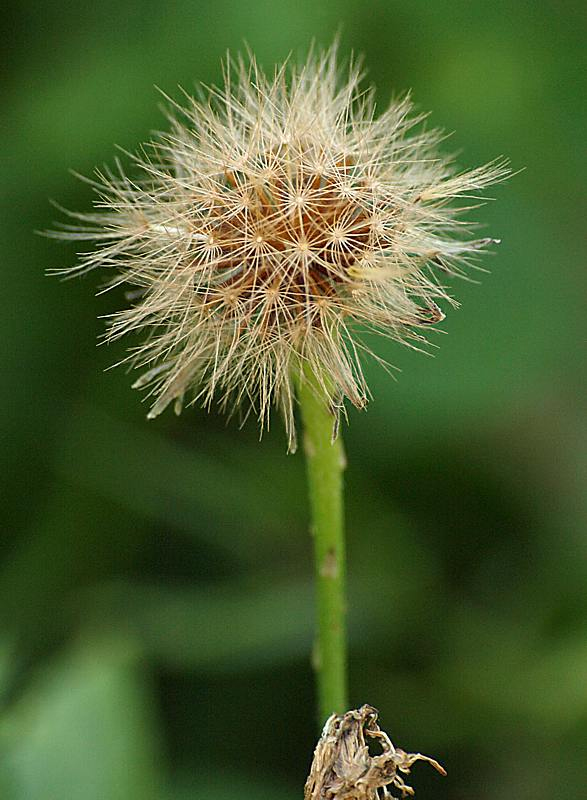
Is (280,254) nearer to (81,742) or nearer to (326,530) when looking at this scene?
(326,530)

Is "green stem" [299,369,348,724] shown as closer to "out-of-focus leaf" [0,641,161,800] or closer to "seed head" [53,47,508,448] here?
"seed head" [53,47,508,448]

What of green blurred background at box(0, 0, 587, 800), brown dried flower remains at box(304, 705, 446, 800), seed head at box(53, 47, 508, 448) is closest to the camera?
brown dried flower remains at box(304, 705, 446, 800)

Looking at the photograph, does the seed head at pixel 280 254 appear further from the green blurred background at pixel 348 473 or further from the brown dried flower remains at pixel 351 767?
the green blurred background at pixel 348 473

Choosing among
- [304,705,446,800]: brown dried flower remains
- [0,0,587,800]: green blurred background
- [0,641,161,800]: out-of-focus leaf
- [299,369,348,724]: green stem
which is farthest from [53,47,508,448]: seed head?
[0,0,587,800]: green blurred background

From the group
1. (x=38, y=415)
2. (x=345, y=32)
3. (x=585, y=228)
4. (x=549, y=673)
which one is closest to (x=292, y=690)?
(x=549, y=673)

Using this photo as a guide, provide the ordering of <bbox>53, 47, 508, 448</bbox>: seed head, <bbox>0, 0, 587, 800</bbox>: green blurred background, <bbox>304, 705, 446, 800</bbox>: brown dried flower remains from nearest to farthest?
<bbox>304, 705, 446, 800</bbox>: brown dried flower remains, <bbox>53, 47, 508, 448</bbox>: seed head, <bbox>0, 0, 587, 800</bbox>: green blurred background

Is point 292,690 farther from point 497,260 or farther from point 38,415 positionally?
point 497,260

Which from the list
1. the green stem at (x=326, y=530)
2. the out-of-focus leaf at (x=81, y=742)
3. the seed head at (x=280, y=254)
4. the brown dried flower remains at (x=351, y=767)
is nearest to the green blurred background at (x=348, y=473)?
the out-of-focus leaf at (x=81, y=742)
